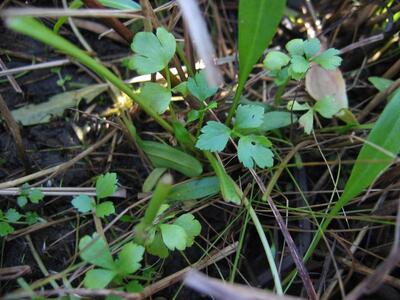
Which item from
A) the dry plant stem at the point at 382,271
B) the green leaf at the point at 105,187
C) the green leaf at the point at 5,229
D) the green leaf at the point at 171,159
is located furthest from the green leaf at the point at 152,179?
the dry plant stem at the point at 382,271

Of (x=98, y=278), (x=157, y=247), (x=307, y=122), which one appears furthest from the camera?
(x=307, y=122)

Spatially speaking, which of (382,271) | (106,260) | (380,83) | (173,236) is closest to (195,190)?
(173,236)

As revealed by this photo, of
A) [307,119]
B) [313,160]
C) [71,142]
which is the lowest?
[313,160]

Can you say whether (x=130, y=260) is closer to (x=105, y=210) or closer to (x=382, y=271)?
(x=105, y=210)

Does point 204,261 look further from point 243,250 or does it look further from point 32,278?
point 32,278

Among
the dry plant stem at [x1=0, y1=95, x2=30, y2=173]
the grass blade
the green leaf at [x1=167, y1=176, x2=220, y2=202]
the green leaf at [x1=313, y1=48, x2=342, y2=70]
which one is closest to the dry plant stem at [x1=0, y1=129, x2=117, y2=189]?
the dry plant stem at [x1=0, y1=95, x2=30, y2=173]

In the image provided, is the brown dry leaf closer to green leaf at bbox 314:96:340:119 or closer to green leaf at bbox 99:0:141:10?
green leaf at bbox 314:96:340:119

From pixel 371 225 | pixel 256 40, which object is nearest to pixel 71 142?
pixel 256 40
